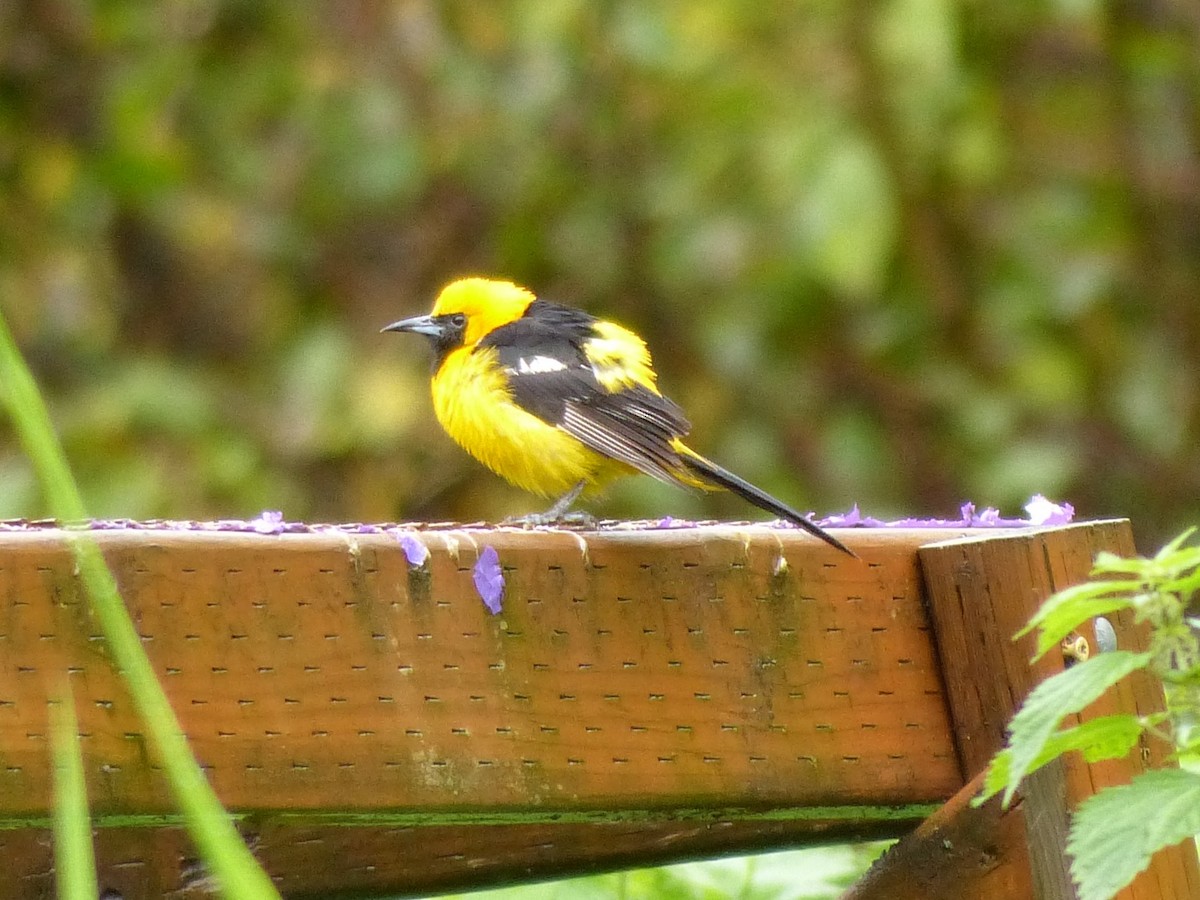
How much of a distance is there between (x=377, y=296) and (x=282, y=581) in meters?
4.53

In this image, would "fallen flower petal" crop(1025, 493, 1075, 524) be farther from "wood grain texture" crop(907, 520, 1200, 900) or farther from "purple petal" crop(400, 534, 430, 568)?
"purple petal" crop(400, 534, 430, 568)

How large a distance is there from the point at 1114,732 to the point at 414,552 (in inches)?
26.8

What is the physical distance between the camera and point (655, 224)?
6.27m

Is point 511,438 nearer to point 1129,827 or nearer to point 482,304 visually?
point 482,304

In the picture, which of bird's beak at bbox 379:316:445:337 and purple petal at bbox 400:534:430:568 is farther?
bird's beak at bbox 379:316:445:337

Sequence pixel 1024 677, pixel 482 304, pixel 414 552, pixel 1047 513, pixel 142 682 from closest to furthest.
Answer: pixel 142 682, pixel 414 552, pixel 1024 677, pixel 1047 513, pixel 482 304

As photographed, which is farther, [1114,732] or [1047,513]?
[1047,513]

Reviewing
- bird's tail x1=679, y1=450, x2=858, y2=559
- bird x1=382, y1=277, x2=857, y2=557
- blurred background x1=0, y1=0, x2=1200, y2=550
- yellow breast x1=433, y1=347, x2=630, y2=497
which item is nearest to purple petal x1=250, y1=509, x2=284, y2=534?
bird's tail x1=679, y1=450, x2=858, y2=559

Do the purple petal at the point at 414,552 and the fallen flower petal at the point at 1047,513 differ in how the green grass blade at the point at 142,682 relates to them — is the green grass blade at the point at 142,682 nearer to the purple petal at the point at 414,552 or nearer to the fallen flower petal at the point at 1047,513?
the purple petal at the point at 414,552

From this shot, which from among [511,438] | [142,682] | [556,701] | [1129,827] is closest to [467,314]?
[511,438]

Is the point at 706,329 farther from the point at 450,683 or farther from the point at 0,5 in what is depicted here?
the point at 450,683

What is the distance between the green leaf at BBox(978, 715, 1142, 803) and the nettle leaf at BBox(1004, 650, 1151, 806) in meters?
0.04

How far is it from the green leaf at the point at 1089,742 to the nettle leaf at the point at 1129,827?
0.14ft

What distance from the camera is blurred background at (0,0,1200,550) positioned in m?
6.04
